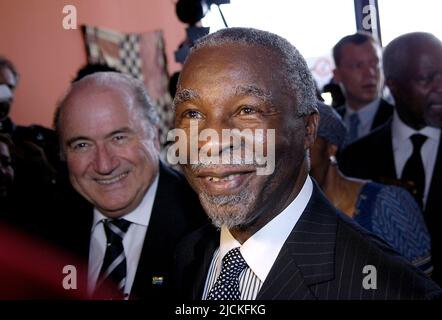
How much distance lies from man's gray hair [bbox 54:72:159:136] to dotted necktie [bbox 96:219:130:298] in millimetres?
375

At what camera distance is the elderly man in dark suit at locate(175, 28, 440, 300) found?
1137mm

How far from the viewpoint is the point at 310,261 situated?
117 cm

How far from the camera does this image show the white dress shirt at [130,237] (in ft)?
6.20

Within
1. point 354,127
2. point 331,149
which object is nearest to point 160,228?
point 331,149

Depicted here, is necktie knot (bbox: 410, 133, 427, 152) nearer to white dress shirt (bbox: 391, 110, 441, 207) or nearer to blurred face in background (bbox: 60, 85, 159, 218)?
white dress shirt (bbox: 391, 110, 441, 207)

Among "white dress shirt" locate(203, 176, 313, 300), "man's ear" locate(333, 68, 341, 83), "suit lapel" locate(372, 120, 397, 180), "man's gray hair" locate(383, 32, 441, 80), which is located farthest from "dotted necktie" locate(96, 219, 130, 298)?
"man's ear" locate(333, 68, 341, 83)

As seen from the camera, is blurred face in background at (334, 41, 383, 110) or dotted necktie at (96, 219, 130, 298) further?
blurred face in background at (334, 41, 383, 110)

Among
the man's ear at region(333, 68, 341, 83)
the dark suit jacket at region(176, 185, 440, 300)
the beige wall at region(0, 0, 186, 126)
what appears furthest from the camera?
the beige wall at region(0, 0, 186, 126)

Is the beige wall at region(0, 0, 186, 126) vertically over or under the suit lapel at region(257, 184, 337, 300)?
over

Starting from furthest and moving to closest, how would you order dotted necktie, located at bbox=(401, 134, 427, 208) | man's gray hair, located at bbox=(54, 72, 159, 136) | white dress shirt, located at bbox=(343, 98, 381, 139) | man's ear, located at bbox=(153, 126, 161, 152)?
1. white dress shirt, located at bbox=(343, 98, 381, 139)
2. dotted necktie, located at bbox=(401, 134, 427, 208)
3. man's ear, located at bbox=(153, 126, 161, 152)
4. man's gray hair, located at bbox=(54, 72, 159, 136)

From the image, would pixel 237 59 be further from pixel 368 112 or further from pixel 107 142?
pixel 368 112

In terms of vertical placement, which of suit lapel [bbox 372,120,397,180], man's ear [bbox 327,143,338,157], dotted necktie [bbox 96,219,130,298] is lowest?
dotted necktie [bbox 96,219,130,298]

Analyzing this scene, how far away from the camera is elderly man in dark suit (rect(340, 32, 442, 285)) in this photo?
2.38m

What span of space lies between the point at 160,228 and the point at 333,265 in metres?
0.88
